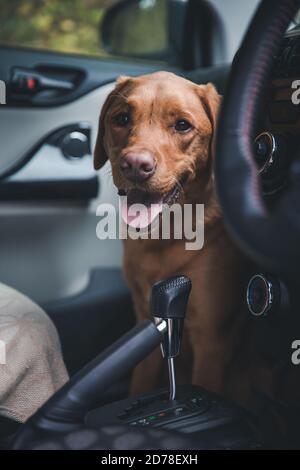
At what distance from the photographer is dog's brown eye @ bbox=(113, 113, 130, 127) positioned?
1.10 meters

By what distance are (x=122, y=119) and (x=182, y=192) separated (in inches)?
6.5

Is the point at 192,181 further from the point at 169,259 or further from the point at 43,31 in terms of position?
the point at 43,31

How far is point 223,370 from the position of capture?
4.03 feet

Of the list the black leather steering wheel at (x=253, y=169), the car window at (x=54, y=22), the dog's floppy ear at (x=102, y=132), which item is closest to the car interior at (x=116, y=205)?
the black leather steering wheel at (x=253, y=169)

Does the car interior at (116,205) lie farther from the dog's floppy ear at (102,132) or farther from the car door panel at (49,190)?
the dog's floppy ear at (102,132)

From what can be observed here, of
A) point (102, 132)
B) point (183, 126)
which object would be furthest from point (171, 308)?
point (102, 132)

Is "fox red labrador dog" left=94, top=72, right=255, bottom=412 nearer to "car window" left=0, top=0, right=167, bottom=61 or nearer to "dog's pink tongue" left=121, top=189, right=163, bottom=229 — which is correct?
"dog's pink tongue" left=121, top=189, right=163, bottom=229

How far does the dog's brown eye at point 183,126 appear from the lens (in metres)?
1.06

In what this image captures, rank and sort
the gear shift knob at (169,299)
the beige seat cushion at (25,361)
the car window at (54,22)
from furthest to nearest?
1. the car window at (54,22)
2. the beige seat cushion at (25,361)
3. the gear shift knob at (169,299)

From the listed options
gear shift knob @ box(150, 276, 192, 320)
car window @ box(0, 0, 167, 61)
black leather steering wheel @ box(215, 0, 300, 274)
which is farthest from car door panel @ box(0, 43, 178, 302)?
car window @ box(0, 0, 167, 61)

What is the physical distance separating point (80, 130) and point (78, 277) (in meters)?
0.39

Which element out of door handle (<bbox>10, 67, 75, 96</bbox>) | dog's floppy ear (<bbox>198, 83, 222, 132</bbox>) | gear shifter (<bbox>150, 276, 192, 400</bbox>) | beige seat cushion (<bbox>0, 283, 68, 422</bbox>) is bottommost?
beige seat cushion (<bbox>0, 283, 68, 422</bbox>)

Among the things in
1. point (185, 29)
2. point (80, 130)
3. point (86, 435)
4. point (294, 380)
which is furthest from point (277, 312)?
point (185, 29)

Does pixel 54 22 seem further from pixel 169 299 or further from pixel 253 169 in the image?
pixel 253 169
